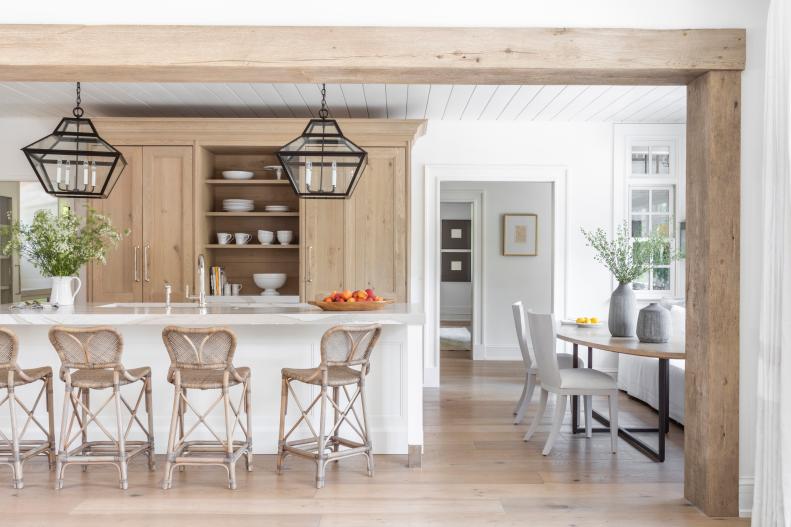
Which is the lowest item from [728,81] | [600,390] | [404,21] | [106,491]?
[106,491]

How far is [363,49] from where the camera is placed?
10.5 feet

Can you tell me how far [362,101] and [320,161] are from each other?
2185 mm

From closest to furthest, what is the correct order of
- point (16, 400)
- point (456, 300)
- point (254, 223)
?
point (16, 400) < point (254, 223) < point (456, 300)

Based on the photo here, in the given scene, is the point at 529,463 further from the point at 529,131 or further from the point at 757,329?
the point at 529,131

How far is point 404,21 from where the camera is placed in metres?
3.22

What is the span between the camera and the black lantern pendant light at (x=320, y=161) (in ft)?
11.6

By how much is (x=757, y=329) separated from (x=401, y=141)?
3.35 metres

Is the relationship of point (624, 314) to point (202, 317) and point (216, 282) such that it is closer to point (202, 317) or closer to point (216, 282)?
point (202, 317)

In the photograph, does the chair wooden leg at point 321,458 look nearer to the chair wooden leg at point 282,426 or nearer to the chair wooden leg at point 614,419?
the chair wooden leg at point 282,426

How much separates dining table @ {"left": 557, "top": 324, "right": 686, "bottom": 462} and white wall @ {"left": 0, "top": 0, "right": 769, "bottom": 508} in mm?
617

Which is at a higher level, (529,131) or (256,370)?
(529,131)

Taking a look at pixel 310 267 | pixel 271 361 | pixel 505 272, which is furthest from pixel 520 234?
pixel 271 361

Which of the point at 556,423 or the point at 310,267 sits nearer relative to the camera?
the point at 556,423

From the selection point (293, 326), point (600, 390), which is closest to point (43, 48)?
point (293, 326)
